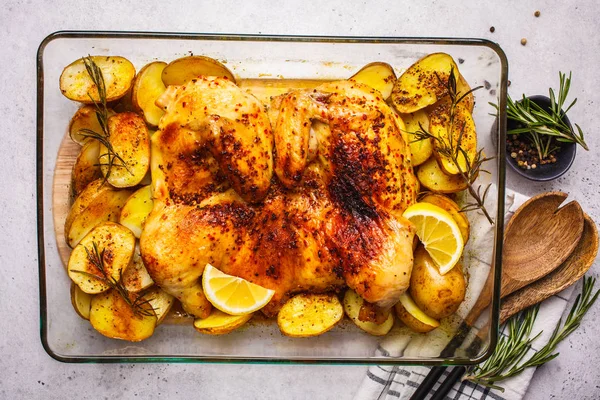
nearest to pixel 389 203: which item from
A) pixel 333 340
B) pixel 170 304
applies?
pixel 333 340

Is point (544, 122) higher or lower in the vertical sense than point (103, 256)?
higher

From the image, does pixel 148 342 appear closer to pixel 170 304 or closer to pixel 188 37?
pixel 170 304

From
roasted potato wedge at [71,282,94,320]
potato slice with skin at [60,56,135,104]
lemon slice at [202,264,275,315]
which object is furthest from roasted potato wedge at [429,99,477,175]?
roasted potato wedge at [71,282,94,320]

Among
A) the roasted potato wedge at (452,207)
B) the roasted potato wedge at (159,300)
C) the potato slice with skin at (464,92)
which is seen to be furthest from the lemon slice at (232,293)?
the potato slice with skin at (464,92)

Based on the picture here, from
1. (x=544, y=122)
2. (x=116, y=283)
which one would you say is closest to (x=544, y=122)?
(x=544, y=122)

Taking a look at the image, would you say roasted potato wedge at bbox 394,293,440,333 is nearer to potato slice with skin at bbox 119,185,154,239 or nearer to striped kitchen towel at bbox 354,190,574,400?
striped kitchen towel at bbox 354,190,574,400

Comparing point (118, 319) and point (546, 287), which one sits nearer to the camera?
point (118, 319)

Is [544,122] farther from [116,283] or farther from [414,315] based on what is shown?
[116,283]

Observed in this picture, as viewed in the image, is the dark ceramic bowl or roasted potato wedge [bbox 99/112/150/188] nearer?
roasted potato wedge [bbox 99/112/150/188]
